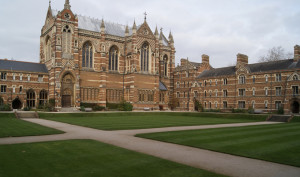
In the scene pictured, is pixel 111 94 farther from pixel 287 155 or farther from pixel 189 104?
pixel 287 155

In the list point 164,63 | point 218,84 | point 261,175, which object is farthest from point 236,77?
point 261,175

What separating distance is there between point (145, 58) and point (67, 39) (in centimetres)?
1812

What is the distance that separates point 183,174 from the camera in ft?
31.1

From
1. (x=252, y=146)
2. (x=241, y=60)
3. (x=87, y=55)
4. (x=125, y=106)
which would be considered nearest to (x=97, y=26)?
(x=87, y=55)

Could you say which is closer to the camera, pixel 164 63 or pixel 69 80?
pixel 69 80

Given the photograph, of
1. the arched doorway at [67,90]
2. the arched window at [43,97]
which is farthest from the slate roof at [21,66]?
the arched doorway at [67,90]

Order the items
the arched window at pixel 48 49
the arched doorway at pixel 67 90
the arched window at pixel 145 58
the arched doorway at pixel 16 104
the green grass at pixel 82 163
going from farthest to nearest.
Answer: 1. the arched window at pixel 145 58
2. the arched window at pixel 48 49
3. the arched doorway at pixel 67 90
4. the arched doorway at pixel 16 104
5. the green grass at pixel 82 163

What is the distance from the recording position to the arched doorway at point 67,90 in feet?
167

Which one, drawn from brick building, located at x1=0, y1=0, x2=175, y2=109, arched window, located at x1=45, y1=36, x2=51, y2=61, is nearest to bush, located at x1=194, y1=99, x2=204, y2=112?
brick building, located at x1=0, y1=0, x2=175, y2=109

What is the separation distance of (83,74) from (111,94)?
7.70m

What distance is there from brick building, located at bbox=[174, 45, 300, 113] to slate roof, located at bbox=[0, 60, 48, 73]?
3316 cm

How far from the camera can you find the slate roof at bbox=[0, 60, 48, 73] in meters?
49.6

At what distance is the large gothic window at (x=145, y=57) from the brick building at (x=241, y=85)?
10.9 m

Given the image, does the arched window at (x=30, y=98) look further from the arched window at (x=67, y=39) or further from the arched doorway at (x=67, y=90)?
the arched window at (x=67, y=39)
